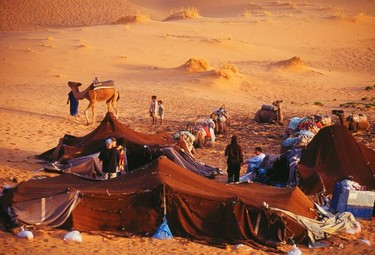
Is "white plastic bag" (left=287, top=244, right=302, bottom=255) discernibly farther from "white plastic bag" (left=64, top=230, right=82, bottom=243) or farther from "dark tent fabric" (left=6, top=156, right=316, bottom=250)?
"white plastic bag" (left=64, top=230, right=82, bottom=243)

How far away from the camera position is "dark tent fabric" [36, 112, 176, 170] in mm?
15438

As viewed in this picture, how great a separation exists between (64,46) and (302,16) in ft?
70.0

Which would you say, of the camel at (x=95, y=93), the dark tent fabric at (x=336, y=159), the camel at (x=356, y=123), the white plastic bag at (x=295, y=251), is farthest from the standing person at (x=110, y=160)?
the camel at (x=356, y=123)

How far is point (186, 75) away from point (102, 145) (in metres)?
16.5

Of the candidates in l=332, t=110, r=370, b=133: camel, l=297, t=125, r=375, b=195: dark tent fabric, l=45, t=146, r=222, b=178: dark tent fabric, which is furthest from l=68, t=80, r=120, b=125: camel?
l=297, t=125, r=375, b=195: dark tent fabric

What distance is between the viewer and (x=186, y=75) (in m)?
31.6

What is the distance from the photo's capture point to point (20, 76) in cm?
3183

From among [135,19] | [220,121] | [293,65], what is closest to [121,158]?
[220,121]

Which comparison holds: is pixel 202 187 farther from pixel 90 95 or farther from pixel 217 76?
pixel 217 76

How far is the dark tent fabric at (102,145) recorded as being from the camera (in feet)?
50.6

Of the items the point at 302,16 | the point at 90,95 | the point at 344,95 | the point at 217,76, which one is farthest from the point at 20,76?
the point at 302,16

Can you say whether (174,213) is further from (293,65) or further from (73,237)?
(293,65)

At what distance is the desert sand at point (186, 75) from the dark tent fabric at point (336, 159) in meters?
1.96

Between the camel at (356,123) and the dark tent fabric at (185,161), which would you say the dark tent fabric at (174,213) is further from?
the camel at (356,123)
